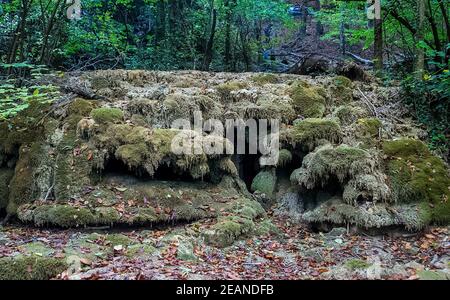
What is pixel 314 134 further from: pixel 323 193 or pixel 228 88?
pixel 228 88

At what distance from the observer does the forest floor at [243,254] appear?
479 centimetres

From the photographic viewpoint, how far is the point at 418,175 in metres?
7.19

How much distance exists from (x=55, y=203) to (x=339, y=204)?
4.96 m

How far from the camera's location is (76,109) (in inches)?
312

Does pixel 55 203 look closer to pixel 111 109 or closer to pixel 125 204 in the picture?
pixel 125 204

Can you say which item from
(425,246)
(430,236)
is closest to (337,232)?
(425,246)

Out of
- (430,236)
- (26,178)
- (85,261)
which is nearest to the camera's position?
(85,261)

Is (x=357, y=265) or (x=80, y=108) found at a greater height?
(x=80, y=108)

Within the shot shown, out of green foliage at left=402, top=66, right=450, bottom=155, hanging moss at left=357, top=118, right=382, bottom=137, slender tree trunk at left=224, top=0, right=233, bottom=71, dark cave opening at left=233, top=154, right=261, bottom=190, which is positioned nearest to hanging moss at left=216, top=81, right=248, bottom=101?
dark cave opening at left=233, top=154, right=261, bottom=190

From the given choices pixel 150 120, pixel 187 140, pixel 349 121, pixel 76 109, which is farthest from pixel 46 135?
pixel 349 121

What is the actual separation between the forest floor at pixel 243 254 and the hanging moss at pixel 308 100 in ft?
10.0

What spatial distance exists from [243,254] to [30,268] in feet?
9.62

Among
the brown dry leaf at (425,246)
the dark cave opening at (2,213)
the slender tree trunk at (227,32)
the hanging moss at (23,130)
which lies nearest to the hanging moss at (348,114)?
the brown dry leaf at (425,246)

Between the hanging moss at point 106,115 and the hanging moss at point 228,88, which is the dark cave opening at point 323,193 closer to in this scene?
the hanging moss at point 228,88
